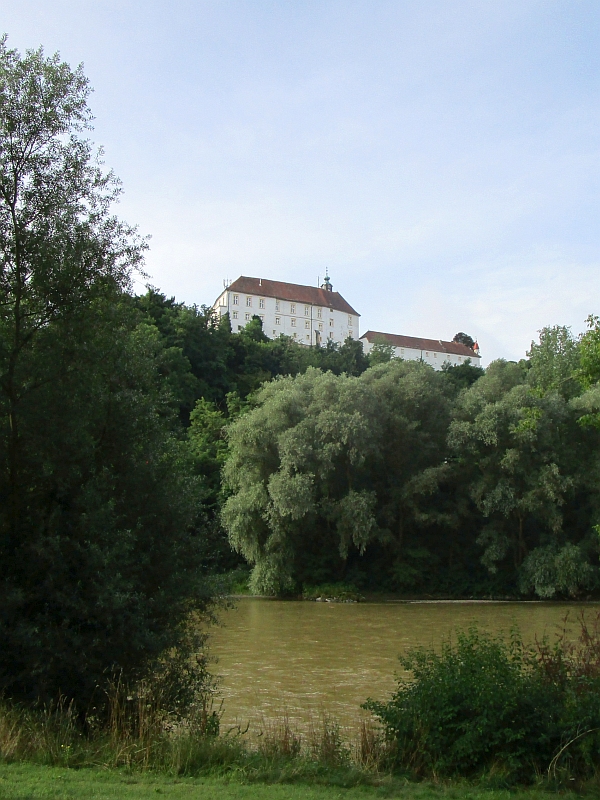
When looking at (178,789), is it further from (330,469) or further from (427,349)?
(427,349)

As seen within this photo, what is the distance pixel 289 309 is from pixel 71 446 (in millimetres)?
114637

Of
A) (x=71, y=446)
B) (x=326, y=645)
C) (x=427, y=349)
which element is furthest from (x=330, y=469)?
(x=427, y=349)

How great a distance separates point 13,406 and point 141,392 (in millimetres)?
2392

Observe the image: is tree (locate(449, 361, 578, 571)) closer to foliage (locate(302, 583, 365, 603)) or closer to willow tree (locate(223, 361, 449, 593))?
willow tree (locate(223, 361, 449, 593))

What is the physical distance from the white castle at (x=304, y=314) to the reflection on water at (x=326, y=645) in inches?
3071

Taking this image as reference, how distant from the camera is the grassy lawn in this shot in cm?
695

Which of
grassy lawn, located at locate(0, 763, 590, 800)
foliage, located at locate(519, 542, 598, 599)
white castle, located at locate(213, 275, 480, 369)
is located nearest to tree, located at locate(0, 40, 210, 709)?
grassy lawn, located at locate(0, 763, 590, 800)

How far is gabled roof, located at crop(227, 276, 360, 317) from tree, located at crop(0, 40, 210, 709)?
10822cm

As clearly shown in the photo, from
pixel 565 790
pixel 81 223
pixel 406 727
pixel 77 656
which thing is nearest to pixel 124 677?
pixel 77 656

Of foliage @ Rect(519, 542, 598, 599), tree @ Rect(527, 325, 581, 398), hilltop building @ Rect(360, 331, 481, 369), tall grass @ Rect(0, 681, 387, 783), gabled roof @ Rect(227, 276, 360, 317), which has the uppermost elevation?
gabled roof @ Rect(227, 276, 360, 317)

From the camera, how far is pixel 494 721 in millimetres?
8531

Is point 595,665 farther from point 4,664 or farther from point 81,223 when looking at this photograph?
point 81,223

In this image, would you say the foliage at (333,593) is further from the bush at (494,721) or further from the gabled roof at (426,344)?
the gabled roof at (426,344)

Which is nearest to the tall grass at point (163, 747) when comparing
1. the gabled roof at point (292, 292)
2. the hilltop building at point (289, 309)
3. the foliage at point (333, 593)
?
the foliage at point (333, 593)
